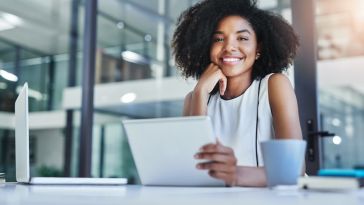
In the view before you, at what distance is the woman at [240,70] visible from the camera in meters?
1.63

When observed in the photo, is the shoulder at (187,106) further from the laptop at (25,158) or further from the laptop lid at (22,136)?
the laptop lid at (22,136)

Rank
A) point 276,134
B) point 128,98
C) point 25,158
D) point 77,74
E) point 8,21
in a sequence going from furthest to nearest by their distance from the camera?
point 128,98
point 77,74
point 8,21
point 276,134
point 25,158

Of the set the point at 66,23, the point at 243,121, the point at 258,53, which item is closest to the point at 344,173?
the point at 243,121

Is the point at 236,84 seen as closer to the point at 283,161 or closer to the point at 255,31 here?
the point at 255,31

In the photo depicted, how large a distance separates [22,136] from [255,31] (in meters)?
1.10

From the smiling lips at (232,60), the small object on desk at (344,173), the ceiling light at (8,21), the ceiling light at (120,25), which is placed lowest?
the small object on desk at (344,173)

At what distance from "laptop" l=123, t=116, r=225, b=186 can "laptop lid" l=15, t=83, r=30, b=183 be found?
355mm

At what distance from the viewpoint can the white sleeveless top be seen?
1.64 metres

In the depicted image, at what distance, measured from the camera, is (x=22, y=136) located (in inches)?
50.9

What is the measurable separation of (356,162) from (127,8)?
2697mm

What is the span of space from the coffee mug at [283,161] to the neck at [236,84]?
91cm

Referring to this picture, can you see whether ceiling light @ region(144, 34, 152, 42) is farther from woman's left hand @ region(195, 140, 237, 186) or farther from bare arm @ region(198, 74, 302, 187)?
woman's left hand @ region(195, 140, 237, 186)

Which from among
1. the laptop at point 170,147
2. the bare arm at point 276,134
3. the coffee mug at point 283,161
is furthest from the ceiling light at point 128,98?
the coffee mug at point 283,161

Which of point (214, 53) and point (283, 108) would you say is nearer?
point (283, 108)
